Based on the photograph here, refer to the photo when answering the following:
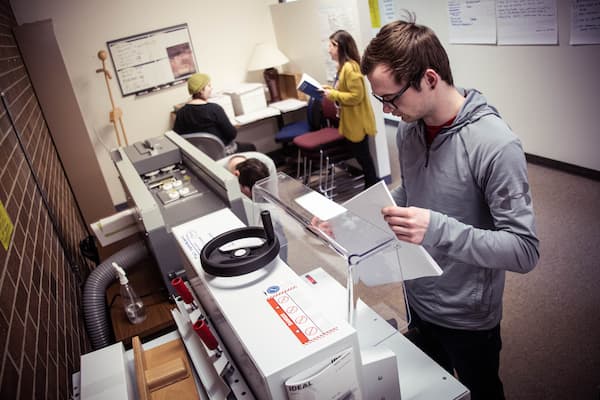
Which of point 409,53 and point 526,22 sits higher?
point 409,53

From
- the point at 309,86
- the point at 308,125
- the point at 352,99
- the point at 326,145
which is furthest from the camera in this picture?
the point at 308,125

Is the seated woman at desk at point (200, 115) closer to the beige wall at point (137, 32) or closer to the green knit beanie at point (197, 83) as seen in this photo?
the green knit beanie at point (197, 83)

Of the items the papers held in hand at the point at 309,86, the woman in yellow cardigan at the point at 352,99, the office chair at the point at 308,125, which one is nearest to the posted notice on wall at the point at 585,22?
A: the woman in yellow cardigan at the point at 352,99

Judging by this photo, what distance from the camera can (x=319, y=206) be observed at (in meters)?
1.17

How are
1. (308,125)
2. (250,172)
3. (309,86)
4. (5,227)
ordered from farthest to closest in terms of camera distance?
(308,125)
(309,86)
(250,172)
(5,227)

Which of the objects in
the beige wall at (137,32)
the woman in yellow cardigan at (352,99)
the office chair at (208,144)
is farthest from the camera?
the beige wall at (137,32)

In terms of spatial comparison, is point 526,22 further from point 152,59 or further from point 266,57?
point 152,59

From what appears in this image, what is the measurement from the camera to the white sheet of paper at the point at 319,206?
3.69 feet

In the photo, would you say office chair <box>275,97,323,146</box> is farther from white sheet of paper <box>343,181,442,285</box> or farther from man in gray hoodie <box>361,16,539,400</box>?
white sheet of paper <box>343,181,442,285</box>

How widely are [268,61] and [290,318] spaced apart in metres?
4.58

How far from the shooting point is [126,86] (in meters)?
4.80

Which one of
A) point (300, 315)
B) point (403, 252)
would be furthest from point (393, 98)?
point (300, 315)

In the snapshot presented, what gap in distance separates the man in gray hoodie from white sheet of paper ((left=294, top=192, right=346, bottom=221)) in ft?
0.45

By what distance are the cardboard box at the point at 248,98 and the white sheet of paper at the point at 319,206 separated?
3.80m
